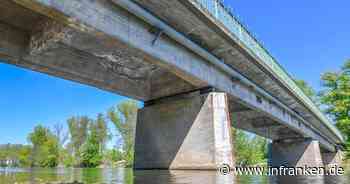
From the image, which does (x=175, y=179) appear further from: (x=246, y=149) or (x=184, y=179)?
(x=246, y=149)

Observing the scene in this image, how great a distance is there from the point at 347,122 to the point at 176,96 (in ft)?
118

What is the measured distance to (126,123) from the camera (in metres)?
57.9

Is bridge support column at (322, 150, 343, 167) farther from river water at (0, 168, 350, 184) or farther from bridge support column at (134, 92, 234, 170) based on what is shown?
river water at (0, 168, 350, 184)

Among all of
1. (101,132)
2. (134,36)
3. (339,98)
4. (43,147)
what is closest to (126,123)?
(101,132)

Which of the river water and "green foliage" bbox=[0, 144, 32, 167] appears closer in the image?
the river water

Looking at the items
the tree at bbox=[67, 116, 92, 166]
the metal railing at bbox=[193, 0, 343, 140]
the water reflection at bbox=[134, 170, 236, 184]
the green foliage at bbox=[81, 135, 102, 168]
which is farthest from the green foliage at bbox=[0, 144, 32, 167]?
the water reflection at bbox=[134, 170, 236, 184]

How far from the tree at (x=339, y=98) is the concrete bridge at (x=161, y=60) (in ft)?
87.7

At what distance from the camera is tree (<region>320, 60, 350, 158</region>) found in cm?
4334

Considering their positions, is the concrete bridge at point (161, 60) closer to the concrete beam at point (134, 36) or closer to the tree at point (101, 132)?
the concrete beam at point (134, 36)

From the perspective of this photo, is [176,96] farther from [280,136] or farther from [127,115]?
[127,115]

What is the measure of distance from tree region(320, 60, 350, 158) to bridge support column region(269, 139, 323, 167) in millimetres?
11119

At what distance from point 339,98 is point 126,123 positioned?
36.3 metres

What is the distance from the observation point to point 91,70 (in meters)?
14.5

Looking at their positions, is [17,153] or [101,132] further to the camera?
[17,153]
